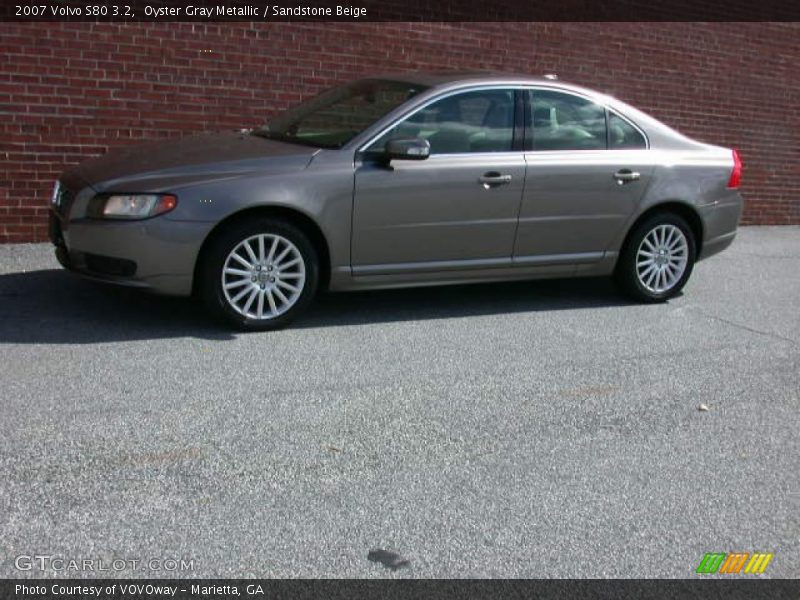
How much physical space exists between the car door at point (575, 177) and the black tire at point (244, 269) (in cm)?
157

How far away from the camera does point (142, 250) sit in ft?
19.9

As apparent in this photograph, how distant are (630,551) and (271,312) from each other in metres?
3.20

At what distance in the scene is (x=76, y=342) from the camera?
5.95 metres

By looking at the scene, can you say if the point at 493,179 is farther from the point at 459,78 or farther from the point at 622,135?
the point at 622,135

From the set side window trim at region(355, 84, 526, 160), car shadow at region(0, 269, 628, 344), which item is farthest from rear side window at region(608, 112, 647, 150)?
car shadow at region(0, 269, 628, 344)

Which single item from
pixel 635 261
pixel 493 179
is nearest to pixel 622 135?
pixel 635 261

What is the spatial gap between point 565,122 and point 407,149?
144 centimetres

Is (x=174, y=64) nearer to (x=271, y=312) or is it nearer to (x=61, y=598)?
(x=271, y=312)

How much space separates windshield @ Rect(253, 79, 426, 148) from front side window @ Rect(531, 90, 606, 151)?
864mm

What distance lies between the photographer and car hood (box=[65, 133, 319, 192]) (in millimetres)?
6148
